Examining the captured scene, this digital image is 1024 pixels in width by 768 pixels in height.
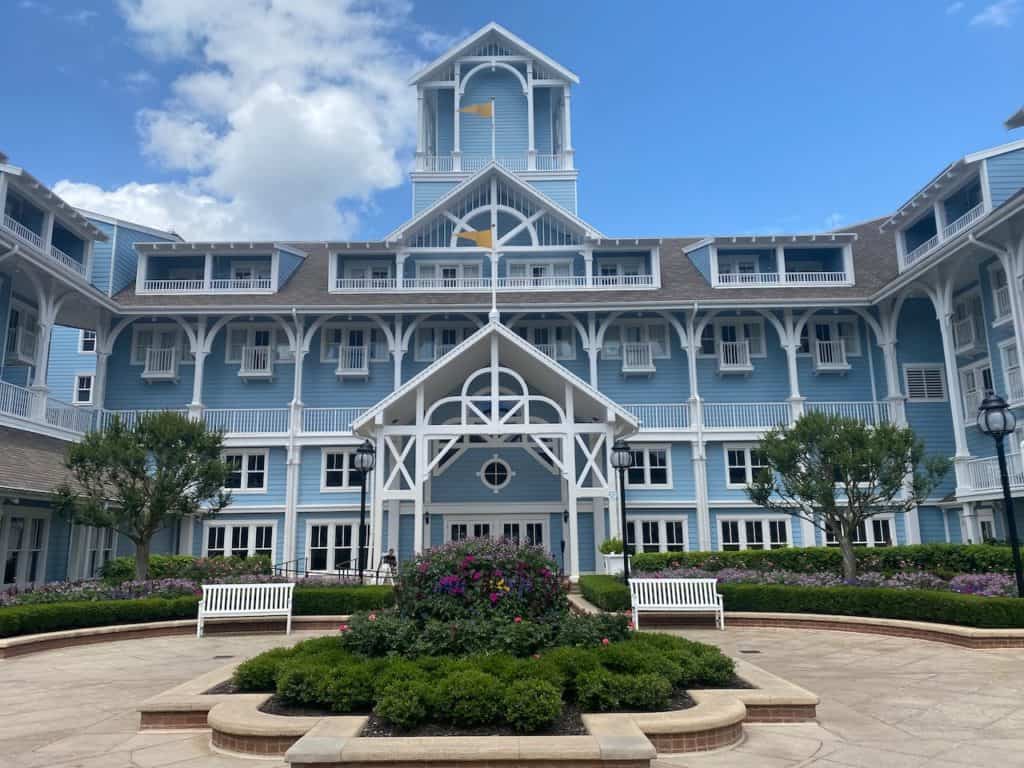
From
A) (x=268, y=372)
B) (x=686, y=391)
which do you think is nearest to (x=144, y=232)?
(x=268, y=372)

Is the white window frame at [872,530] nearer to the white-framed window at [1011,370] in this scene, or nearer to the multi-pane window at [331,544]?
the white-framed window at [1011,370]

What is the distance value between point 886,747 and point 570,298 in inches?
830

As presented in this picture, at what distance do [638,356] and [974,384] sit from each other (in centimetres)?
1093

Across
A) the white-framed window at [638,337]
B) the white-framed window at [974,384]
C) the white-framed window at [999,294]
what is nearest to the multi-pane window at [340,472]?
the white-framed window at [638,337]

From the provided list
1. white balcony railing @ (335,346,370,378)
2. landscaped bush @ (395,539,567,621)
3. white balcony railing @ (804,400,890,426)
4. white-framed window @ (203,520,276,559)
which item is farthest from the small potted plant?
white-framed window @ (203,520,276,559)

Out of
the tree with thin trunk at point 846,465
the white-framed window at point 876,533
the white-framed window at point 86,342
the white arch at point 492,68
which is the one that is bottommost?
the white-framed window at point 876,533

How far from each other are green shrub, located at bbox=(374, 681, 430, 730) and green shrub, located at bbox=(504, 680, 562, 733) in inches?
28.5

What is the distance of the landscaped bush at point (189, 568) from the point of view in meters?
19.3

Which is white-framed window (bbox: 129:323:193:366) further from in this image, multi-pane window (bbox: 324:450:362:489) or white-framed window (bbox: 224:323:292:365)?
multi-pane window (bbox: 324:450:362:489)

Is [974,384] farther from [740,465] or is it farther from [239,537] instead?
[239,537]

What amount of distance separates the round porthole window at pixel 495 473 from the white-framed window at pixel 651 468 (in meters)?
4.25

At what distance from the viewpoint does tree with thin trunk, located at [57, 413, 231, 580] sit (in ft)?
55.1

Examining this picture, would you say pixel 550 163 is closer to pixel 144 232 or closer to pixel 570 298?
pixel 570 298

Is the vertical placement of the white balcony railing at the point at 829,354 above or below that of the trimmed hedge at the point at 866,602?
above
